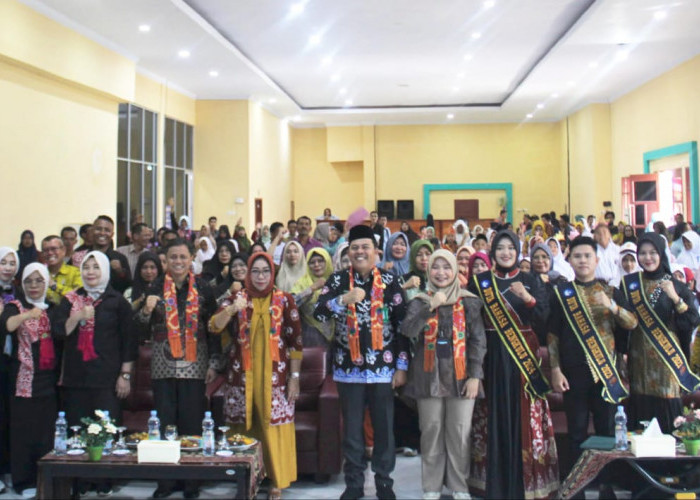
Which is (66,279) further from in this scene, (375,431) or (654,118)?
(654,118)

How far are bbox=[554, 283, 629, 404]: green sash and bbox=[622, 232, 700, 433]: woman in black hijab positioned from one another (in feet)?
0.81

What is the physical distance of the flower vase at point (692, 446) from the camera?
11.7 feet

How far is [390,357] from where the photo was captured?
3977 mm

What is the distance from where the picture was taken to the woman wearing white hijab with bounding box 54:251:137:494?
4117mm

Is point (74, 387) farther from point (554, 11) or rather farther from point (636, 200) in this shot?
point (636, 200)

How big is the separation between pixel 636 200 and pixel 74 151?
10904 millimetres

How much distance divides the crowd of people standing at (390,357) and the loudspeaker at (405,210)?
16.9 m

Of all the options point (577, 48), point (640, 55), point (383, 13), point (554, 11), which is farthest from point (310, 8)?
point (640, 55)

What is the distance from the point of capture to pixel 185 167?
1598 cm

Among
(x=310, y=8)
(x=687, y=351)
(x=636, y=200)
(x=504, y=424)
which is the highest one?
(x=310, y=8)

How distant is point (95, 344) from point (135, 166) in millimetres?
9996

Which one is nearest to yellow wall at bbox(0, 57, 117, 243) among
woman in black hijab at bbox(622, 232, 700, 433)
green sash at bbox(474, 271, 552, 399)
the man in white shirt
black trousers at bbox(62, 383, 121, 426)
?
black trousers at bbox(62, 383, 121, 426)

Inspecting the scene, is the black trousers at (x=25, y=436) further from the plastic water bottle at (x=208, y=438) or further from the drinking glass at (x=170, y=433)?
the plastic water bottle at (x=208, y=438)

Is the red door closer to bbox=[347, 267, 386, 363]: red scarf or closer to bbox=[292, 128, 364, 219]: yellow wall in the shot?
bbox=[292, 128, 364, 219]: yellow wall
